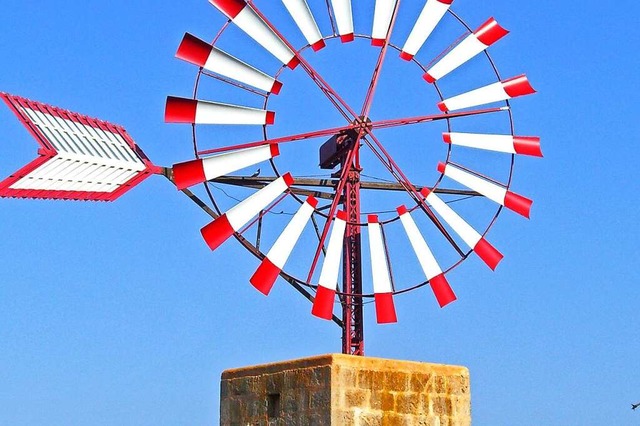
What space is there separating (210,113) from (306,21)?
1.88 meters

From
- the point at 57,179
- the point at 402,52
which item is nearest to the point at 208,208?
the point at 57,179

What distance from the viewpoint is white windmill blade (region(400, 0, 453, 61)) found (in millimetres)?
15211

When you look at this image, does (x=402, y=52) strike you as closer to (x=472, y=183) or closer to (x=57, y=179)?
(x=472, y=183)

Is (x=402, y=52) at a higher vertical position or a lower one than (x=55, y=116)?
higher

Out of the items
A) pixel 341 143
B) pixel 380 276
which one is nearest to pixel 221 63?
pixel 341 143

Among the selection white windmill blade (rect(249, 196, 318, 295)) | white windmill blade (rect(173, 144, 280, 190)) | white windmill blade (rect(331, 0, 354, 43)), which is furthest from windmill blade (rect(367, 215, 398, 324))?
white windmill blade (rect(331, 0, 354, 43))

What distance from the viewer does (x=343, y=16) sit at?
1487 cm

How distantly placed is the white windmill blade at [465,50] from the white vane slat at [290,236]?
2.64m

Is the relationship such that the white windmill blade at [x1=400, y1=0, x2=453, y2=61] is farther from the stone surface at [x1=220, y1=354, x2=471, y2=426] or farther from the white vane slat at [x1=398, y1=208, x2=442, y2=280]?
the stone surface at [x1=220, y1=354, x2=471, y2=426]

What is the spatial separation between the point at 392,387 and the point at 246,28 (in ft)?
16.6

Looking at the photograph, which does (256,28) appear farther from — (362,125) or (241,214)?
(241,214)

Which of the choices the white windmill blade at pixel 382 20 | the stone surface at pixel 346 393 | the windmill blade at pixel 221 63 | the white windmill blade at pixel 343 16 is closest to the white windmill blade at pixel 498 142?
the white windmill blade at pixel 382 20

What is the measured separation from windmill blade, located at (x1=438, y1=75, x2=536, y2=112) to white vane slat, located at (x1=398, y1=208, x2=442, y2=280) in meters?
1.86

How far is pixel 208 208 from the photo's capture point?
49.5ft
